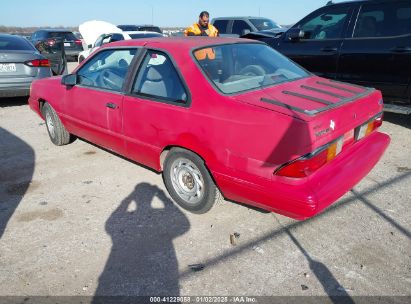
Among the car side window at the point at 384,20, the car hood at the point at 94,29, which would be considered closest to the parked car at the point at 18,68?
the car hood at the point at 94,29

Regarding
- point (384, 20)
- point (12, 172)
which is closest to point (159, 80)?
point (12, 172)

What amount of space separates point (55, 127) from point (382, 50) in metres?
4.82

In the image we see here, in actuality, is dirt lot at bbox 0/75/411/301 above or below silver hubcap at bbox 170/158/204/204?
below

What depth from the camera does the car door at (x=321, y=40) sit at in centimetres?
573

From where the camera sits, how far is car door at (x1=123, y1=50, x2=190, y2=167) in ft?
10.2

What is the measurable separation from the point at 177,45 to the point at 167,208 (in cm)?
Result: 153

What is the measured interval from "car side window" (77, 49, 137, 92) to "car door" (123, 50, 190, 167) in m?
0.30

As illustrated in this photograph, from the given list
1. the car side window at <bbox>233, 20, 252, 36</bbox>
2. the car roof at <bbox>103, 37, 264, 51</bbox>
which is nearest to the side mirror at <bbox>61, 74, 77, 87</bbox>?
the car roof at <bbox>103, 37, 264, 51</bbox>

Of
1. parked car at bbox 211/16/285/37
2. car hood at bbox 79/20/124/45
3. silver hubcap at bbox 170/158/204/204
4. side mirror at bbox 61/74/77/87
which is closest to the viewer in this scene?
silver hubcap at bbox 170/158/204/204

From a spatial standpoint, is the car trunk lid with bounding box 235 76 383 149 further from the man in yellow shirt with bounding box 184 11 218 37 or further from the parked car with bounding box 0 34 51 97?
the parked car with bounding box 0 34 51 97

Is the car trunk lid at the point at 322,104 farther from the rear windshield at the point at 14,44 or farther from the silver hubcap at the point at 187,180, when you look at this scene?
the rear windshield at the point at 14,44

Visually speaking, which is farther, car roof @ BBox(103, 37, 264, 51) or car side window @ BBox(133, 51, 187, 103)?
car roof @ BBox(103, 37, 264, 51)

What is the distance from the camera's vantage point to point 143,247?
285cm

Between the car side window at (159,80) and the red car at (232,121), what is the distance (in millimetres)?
10
